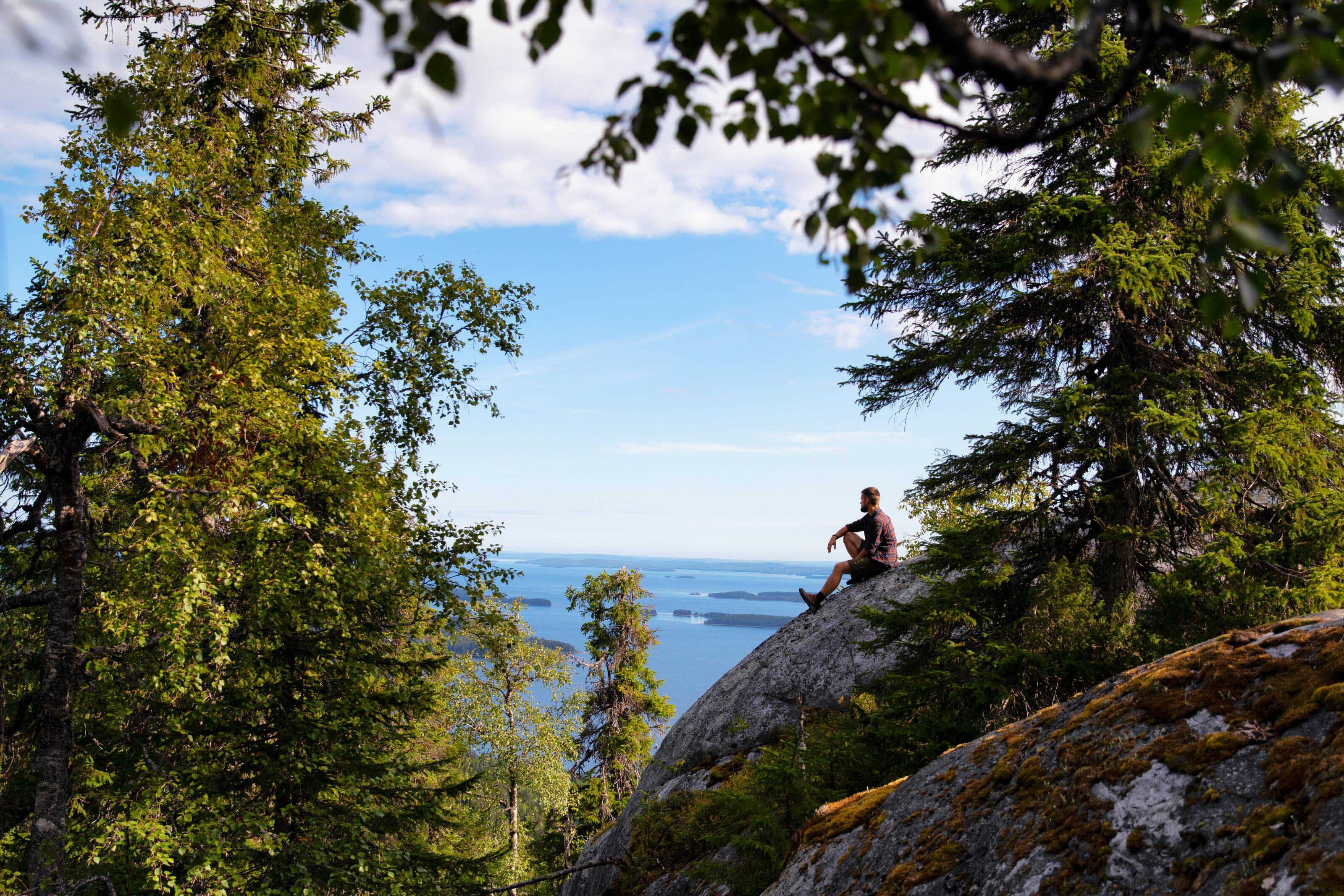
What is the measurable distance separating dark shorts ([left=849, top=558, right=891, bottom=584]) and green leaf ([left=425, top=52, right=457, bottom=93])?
12322 millimetres

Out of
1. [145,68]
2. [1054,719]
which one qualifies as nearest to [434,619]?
[145,68]

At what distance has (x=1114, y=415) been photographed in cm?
865

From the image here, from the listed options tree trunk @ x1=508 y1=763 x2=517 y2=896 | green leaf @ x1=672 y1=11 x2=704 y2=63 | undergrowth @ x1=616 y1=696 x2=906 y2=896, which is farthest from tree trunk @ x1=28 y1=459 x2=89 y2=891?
tree trunk @ x1=508 y1=763 x2=517 y2=896

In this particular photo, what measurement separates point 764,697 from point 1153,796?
8438mm

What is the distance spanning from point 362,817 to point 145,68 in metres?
11.4

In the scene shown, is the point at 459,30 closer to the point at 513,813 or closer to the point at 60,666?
the point at 60,666

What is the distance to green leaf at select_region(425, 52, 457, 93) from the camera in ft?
6.59

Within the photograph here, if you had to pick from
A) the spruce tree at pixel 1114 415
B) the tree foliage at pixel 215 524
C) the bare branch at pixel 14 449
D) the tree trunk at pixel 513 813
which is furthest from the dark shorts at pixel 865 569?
the tree trunk at pixel 513 813

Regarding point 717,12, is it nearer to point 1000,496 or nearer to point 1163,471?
point 1163,471

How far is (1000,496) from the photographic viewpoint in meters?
11.1

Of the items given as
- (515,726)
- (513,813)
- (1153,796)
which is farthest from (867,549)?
(513,813)

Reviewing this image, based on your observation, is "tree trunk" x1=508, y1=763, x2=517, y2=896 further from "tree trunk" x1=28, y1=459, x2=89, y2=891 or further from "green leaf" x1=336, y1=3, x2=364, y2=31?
"green leaf" x1=336, y1=3, x2=364, y2=31

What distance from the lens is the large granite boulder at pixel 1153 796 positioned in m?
3.08

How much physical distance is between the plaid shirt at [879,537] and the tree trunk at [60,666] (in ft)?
37.7
